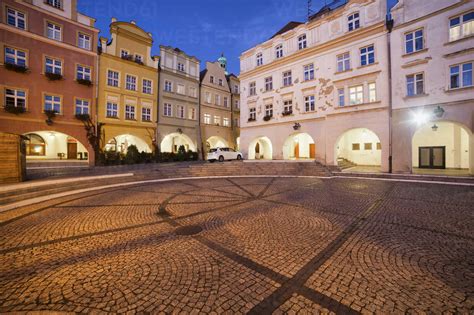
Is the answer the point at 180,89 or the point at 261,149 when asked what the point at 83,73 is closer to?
the point at 180,89

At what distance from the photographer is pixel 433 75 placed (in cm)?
1403

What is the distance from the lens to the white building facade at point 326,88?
16453 millimetres

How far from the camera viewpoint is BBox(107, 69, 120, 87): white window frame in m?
21.1

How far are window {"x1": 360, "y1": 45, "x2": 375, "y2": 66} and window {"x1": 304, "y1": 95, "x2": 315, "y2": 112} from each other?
5020 millimetres

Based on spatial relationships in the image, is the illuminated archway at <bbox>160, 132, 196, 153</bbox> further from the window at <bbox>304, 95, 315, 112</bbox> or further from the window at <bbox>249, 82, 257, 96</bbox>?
the window at <bbox>304, 95, 315, 112</bbox>

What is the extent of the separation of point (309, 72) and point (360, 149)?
33.0ft

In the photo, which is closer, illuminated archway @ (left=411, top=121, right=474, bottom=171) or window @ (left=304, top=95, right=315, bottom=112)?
illuminated archway @ (left=411, top=121, right=474, bottom=171)

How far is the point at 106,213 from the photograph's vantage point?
6.41 m

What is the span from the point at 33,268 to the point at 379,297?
→ 5.45 m

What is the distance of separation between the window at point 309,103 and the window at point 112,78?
2088 centimetres

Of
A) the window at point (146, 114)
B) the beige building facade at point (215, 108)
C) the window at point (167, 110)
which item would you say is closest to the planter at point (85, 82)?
the window at point (146, 114)

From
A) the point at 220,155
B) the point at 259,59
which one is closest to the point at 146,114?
the point at 220,155

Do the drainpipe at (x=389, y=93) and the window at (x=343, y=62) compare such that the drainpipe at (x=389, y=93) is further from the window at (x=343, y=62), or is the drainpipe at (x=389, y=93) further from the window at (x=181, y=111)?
the window at (x=181, y=111)

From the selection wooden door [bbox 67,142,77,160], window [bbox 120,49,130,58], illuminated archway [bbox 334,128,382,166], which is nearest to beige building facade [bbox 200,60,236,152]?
window [bbox 120,49,130,58]
